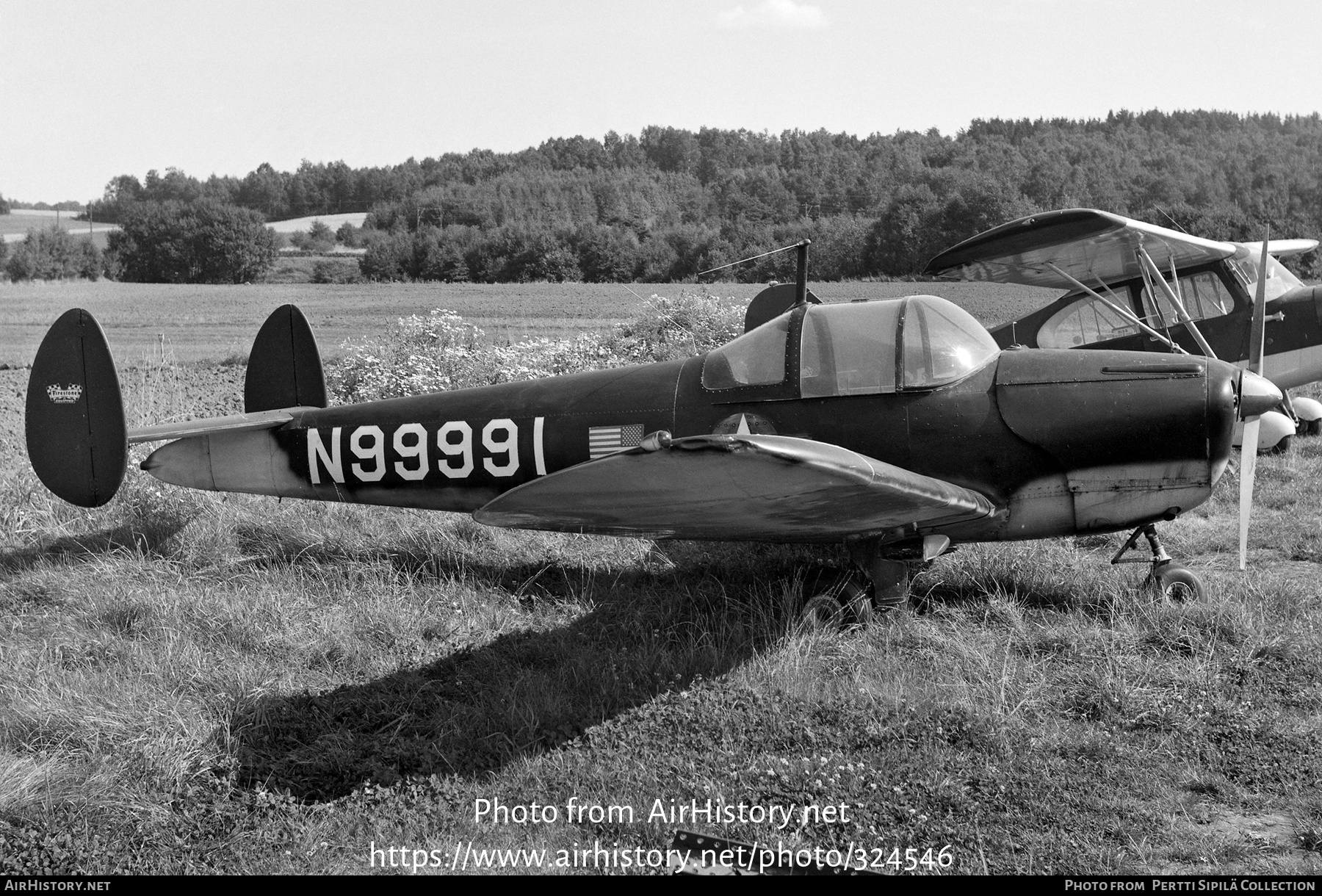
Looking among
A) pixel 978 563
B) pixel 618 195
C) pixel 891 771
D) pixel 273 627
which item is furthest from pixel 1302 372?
pixel 618 195

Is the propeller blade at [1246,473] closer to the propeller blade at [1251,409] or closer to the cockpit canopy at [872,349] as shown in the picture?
the propeller blade at [1251,409]

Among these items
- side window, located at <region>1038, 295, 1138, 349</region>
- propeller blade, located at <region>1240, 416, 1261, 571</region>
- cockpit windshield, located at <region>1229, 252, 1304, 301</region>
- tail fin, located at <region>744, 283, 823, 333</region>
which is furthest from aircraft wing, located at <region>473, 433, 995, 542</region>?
cockpit windshield, located at <region>1229, 252, 1304, 301</region>

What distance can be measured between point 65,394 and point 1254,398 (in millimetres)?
6881

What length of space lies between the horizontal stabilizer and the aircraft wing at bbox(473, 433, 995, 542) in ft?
9.33

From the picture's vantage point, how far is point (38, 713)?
4176mm

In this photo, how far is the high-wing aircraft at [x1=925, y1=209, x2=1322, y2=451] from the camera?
9.20 m

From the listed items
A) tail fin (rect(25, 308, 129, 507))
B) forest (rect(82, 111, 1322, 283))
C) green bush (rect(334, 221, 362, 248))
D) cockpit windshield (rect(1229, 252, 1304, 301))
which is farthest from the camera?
green bush (rect(334, 221, 362, 248))

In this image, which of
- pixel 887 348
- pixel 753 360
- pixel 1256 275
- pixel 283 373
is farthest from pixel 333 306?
pixel 887 348

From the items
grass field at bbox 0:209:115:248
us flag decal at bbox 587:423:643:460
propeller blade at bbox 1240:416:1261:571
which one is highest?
grass field at bbox 0:209:115:248

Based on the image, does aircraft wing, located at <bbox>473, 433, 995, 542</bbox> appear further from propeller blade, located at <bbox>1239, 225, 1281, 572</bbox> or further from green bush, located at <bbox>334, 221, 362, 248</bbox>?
green bush, located at <bbox>334, 221, 362, 248</bbox>

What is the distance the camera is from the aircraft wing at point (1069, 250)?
8.60 m

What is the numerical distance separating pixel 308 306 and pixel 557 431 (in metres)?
24.5
